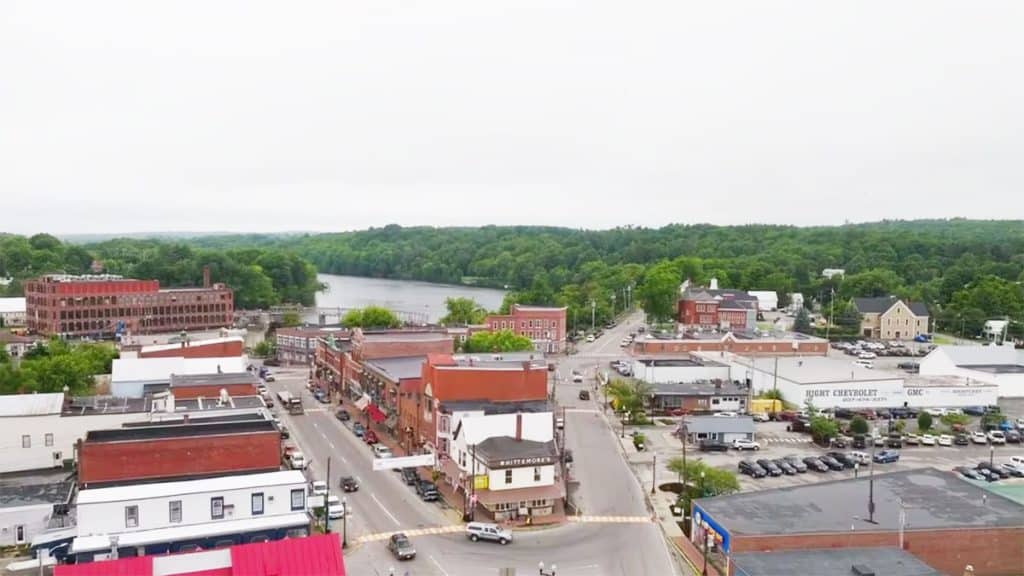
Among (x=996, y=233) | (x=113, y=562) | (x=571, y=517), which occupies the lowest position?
(x=571, y=517)

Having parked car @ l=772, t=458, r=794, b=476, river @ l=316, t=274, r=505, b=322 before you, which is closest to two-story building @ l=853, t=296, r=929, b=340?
river @ l=316, t=274, r=505, b=322

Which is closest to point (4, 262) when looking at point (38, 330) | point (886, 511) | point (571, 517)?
point (38, 330)

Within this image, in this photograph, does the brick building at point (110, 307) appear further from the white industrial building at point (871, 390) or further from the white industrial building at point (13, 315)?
the white industrial building at point (871, 390)

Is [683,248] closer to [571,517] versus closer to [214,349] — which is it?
[214,349]

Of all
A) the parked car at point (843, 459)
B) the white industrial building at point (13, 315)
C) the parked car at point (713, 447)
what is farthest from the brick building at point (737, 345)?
the white industrial building at point (13, 315)

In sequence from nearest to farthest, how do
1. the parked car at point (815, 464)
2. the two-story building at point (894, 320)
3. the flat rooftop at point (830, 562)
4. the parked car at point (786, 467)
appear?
the flat rooftop at point (830, 562)
the parked car at point (786, 467)
the parked car at point (815, 464)
the two-story building at point (894, 320)
